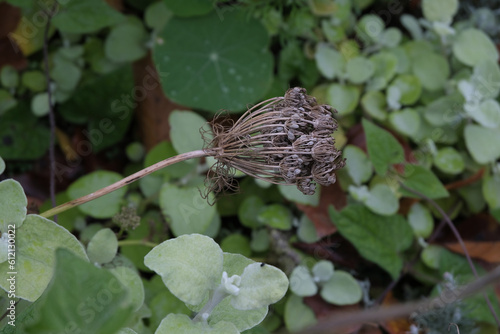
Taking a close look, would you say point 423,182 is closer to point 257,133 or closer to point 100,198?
point 257,133

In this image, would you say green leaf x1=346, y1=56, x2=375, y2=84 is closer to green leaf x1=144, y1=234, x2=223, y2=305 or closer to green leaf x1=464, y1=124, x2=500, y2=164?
green leaf x1=464, y1=124, x2=500, y2=164

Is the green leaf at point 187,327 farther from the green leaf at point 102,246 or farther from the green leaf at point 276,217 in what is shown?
the green leaf at point 276,217

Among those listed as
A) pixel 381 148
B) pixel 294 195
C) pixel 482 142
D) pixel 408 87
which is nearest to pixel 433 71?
pixel 408 87

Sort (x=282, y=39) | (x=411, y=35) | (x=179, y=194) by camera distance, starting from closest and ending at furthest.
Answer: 1. (x=179, y=194)
2. (x=282, y=39)
3. (x=411, y=35)

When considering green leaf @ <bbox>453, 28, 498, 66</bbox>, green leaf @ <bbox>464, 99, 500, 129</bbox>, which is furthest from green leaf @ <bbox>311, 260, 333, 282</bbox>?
green leaf @ <bbox>453, 28, 498, 66</bbox>

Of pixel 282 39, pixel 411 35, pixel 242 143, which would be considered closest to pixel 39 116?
pixel 282 39

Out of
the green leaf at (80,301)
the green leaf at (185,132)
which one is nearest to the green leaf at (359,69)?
the green leaf at (185,132)

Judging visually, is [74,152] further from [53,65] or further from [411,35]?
[411,35]
